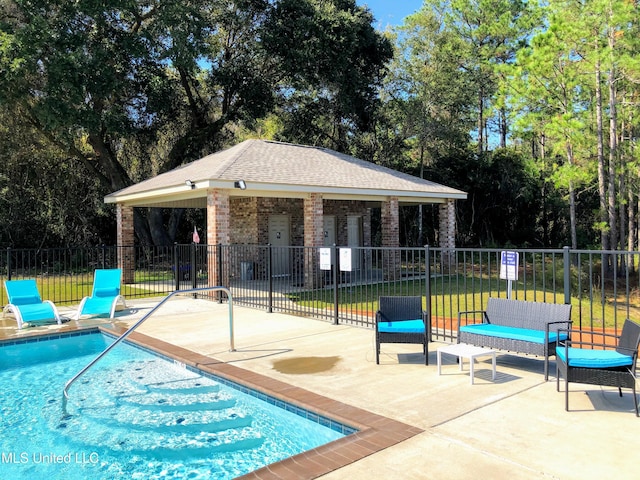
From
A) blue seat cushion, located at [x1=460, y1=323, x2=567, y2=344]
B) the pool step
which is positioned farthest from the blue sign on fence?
the pool step

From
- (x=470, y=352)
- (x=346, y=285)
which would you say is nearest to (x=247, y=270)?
(x=346, y=285)

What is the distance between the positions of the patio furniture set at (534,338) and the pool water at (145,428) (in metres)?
2.01

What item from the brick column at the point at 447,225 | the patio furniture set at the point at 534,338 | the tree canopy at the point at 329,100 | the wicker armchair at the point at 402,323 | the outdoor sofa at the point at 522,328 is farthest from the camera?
the brick column at the point at 447,225

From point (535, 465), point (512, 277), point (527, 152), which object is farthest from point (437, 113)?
point (535, 465)

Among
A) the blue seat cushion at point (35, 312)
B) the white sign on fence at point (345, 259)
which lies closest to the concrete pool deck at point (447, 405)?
the blue seat cushion at point (35, 312)

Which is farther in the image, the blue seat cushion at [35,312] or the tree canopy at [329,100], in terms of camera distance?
the tree canopy at [329,100]

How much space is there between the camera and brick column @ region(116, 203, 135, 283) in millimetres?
17797

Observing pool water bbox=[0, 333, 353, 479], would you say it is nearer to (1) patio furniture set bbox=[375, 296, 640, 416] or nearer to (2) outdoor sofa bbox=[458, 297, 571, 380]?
(1) patio furniture set bbox=[375, 296, 640, 416]

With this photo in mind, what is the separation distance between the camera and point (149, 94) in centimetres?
2239

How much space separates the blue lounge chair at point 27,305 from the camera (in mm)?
9688

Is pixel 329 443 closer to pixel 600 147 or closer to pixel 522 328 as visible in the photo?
pixel 522 328

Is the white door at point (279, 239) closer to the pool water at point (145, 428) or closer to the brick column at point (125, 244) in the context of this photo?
the brick column at point (125, 244)

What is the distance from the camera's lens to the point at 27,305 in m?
10.0

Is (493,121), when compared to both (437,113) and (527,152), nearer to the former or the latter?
(527,152)
